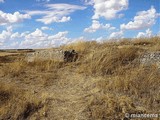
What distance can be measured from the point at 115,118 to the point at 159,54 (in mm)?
3441

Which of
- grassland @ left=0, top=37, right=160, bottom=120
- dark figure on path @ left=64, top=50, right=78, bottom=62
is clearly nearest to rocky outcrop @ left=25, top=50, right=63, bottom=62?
dark figure on path @ left=64, top=50, right=78, bottom=62

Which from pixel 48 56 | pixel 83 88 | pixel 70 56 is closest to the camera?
pixel 83 88

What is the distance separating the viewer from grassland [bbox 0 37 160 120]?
6402 mm

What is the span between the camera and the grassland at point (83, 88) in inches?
252

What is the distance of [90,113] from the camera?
627cm

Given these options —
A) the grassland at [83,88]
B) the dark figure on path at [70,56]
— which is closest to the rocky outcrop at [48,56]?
the dark figure on path at [70,56]

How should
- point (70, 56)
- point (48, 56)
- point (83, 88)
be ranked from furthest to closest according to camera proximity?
point (48, 56)
point (70, 56)
point (83, 88)

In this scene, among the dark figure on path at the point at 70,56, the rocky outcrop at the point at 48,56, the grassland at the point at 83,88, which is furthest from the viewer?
the rocky outcrop at the point at 48,56

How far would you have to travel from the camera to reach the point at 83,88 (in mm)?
7863

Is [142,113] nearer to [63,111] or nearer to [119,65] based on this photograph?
[63,111]

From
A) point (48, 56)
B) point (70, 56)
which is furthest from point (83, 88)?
point (48, 56)

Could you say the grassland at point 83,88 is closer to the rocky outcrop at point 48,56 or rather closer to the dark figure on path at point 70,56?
the dark figure on path at point 70,56

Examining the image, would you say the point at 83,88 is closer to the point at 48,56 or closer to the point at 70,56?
the point at 70,56

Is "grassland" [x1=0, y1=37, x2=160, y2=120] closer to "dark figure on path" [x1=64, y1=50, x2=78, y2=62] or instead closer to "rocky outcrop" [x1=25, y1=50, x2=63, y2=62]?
"dark figure on path" [x1=64, y1=50, x2=78, y2=62]
